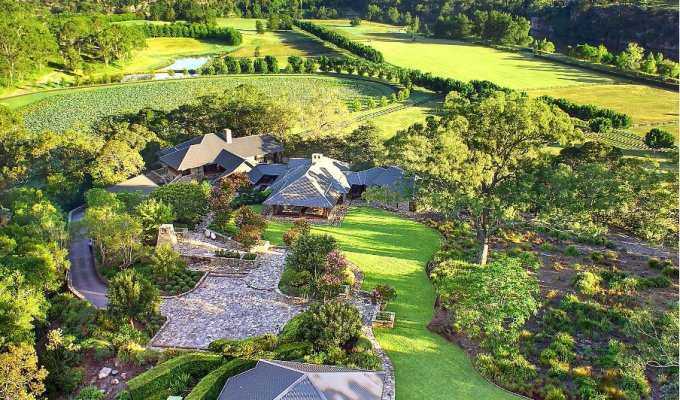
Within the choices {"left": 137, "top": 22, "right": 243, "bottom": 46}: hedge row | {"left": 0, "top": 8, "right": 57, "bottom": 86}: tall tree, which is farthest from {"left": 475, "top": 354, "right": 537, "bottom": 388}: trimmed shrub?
{"left": 137, "top": 22, "right": 243, "bottom": 46}: hedge row

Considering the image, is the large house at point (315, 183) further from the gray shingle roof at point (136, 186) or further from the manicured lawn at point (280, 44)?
the manicured lawn at point (280, 44)

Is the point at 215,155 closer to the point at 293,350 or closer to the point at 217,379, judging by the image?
the point at 293,350

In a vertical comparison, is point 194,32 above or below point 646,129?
above

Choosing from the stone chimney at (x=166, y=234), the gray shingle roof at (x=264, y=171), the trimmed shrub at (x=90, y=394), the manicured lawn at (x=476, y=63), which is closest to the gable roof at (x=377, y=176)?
the gray shingle roof at (x=264, y=171)

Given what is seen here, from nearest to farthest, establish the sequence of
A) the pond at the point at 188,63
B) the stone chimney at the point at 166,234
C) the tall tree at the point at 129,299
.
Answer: the tall tree at the point at 129,299
the stone chimney at the point at 166,234
the pond at the point at 188,63

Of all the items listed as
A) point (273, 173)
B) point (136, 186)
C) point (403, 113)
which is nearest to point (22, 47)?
point (136, 186)
